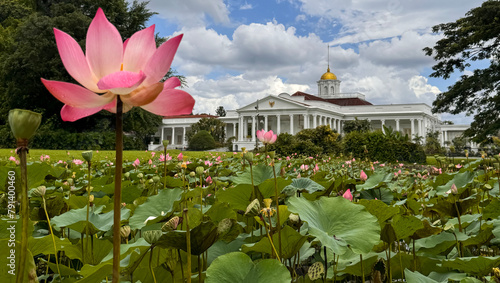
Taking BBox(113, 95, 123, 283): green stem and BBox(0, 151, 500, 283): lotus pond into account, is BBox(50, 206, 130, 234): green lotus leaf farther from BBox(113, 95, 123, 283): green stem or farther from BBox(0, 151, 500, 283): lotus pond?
BBox(113, 95, 123, 283): green stem

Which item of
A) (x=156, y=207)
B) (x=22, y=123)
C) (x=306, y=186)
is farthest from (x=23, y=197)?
(x=306, y=186)

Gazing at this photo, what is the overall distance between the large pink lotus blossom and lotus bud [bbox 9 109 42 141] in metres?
0.04

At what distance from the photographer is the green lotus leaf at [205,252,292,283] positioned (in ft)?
1.48

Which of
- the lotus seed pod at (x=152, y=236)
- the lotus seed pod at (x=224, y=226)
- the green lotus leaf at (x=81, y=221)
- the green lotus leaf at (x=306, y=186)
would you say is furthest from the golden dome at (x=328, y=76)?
the lotus seed pod at (x=152, y=236)

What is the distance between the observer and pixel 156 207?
87cm

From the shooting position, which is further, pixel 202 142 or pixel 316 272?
pixel 202 142

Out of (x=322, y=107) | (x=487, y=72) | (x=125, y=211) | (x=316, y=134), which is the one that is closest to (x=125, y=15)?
(x=316, y=134)

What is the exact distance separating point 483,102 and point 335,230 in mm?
15456

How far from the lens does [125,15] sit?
1745 cm

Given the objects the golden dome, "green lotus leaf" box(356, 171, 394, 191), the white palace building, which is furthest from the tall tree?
the golden dome

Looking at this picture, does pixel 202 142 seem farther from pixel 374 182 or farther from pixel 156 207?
pixel 156 207

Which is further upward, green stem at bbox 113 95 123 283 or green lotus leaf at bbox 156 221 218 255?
green stem at bbox 113 95 123 283

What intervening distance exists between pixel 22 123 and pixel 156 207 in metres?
0.60

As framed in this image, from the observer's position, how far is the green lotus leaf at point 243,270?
0.45 metres
